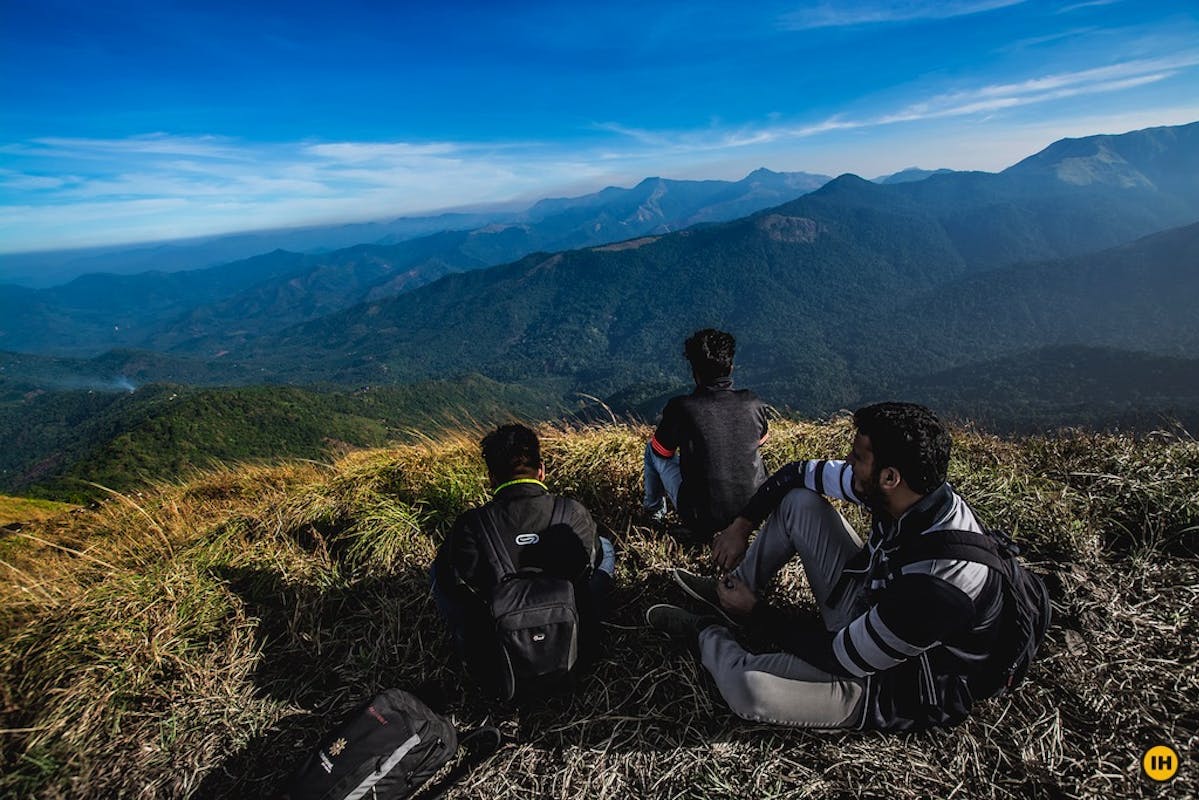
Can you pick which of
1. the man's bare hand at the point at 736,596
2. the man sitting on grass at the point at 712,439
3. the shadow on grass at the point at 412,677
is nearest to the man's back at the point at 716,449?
the man sitting on grass at the point at 712,439

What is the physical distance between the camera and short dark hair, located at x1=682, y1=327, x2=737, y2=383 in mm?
4215

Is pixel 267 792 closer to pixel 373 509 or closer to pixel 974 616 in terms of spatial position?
pixel 373 509

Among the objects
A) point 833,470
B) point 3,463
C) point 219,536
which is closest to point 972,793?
point 833,470

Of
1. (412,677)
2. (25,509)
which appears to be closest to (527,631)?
(412,677)

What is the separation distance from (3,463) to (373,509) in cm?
20882

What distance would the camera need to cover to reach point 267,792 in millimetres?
2900

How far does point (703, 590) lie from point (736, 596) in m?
0.52

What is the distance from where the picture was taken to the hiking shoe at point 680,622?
3.44 metres

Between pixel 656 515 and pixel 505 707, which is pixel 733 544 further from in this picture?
pixel 505 707

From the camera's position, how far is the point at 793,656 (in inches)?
112

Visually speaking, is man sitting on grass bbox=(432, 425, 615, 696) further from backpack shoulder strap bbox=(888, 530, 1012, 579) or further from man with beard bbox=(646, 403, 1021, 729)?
backpack shoulder strap bbox=(888, 530, 1012, 579)

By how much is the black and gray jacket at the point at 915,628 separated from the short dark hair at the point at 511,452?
6.29ft

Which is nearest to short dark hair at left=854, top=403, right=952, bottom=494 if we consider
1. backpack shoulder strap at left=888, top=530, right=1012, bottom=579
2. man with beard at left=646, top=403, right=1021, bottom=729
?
man with beard at left=646, top=403, right=1021, bottom=729

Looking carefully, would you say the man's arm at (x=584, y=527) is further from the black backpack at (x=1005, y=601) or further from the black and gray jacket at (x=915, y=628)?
the black backpack at (x=1005, y=601)
